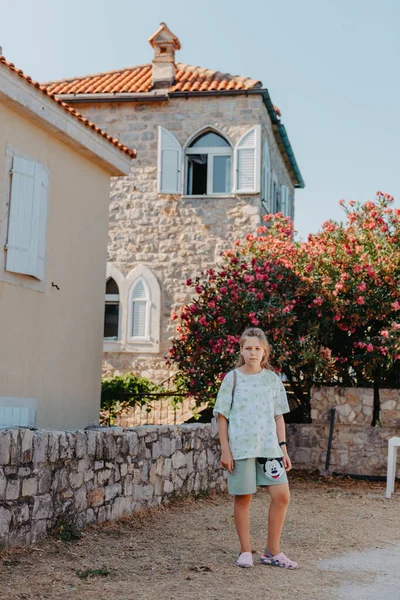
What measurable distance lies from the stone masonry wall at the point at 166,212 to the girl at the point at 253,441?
11376mm

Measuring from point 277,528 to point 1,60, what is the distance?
6007 mm

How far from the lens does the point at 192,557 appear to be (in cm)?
577

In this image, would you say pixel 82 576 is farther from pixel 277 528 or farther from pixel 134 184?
pixel 134 184

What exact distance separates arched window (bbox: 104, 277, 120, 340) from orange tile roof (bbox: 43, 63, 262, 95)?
4.42m

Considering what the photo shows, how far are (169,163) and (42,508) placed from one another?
12649 millimetres

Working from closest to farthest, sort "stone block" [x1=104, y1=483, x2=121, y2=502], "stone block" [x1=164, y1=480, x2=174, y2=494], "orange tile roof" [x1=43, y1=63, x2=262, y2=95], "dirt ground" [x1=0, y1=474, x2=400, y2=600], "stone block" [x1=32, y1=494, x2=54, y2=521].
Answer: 1. "dirt ground" [x1=0, y1=474, x2=400, y2=600]
2. "stone block" [x1=32, y1=494, x2=54, y2=521]
3. "stone block" [x1=104, y1=483, x2=121, y2=502]
4. "stone block" [x1=164, y1=480, x2=174, y2=494]
5. "orange tile roof" [x1=43, y1=63, x2=262, y2=95]

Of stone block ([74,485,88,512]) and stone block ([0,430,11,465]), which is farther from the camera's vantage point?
stone block ([74,485,88,512])

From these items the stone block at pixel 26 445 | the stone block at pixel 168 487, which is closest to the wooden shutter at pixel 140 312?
the stone block at pixel 168 487

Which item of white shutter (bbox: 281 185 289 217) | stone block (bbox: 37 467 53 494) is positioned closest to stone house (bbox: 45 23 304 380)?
white shutter (bbox: 281 185 289 217)

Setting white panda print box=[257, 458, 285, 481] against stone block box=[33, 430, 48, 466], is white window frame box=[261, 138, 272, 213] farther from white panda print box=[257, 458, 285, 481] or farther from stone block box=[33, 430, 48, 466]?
white panda print box=[257, 458, 285, 481]

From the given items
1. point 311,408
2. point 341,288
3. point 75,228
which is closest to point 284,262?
point 341,288

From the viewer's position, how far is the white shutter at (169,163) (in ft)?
57.2

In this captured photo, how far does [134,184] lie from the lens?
58.2ft

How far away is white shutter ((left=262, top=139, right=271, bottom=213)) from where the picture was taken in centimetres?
1758
